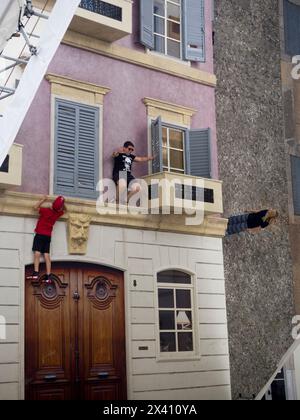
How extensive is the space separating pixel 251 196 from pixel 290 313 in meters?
2.26

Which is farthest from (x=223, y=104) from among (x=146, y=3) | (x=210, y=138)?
(x=146, y=3)

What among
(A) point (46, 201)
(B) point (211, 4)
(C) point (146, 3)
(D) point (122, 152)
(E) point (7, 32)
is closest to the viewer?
(E) point (7, 32)

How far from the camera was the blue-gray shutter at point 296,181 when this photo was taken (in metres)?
14.0

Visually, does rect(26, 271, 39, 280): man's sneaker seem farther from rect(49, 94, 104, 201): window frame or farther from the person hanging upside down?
the person hanging upside down

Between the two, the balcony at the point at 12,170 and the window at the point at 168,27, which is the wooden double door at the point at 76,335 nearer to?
the balcony at the point at 12,170

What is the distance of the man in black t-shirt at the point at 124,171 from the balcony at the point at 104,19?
1641 millimetres

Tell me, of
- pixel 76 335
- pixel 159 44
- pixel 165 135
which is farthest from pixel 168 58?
pixel 76 335

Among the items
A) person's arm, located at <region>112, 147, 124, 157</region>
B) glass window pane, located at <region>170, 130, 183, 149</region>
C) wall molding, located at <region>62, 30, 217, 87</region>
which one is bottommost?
person's arm, located at <region>112, 147, 124, 157</region>

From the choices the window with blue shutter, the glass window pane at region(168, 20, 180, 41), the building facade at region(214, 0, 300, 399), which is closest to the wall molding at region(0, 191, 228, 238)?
the window with blue shutter

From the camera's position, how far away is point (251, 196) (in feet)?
43.6

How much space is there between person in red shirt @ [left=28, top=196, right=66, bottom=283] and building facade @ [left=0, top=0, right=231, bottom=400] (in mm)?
100

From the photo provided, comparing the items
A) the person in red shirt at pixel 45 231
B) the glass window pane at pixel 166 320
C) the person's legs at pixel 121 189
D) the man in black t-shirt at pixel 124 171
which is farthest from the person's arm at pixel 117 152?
the glass window pane at pixel 166 320

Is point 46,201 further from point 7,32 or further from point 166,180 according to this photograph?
point 7,32

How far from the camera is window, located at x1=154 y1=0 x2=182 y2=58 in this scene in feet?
39.3
